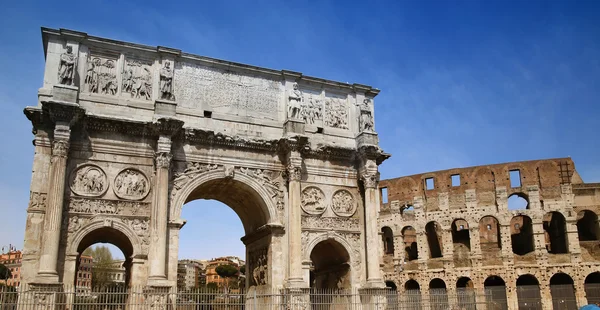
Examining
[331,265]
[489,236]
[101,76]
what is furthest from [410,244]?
[101,76]

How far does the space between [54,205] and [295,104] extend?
23.6ft

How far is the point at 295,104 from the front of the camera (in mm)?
16547

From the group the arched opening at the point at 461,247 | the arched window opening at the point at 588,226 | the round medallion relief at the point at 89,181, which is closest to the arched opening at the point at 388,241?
the arched opening at the point at 461,247

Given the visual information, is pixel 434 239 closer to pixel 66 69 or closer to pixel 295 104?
pixel 295 104

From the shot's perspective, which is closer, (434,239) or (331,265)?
(331,265)

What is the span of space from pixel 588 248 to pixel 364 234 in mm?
22019

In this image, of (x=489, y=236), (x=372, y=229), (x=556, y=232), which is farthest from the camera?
(x=489, y=236)

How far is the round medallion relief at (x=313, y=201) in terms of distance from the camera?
53.3ft

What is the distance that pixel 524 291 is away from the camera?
106 ft

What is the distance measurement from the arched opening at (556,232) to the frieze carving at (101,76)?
2829 cm

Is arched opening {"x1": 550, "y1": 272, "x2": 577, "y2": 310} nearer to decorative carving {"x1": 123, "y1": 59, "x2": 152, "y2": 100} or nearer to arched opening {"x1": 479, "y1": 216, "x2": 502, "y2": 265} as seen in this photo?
arched opening {"x1": 479, "y1": 216, "x2": 502, "y2": 265}

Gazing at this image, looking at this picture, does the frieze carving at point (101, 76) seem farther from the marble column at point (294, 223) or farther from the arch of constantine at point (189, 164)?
the marble column at point (294, 223)

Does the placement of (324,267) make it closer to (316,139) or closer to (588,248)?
(316,139)

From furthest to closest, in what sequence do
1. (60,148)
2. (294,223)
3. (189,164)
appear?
(294,223) → (189,164) → (60,148)
